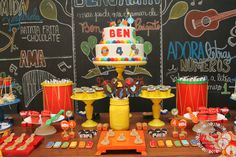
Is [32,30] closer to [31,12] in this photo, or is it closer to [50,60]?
[31,12]

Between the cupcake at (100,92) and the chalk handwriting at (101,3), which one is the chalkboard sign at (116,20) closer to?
the chalk handwriting at (101,3)

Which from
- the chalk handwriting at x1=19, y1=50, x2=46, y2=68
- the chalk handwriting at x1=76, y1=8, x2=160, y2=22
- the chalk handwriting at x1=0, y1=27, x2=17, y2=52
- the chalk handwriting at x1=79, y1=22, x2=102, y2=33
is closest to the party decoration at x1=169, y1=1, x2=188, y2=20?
the chalk handwriting at x1=76, y1=8, x2=160, y2=22

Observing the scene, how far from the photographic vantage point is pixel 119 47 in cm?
160

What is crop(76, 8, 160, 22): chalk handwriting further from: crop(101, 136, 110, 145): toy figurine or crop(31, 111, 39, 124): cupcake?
crop(101, 136, 110, 145): toy figurine

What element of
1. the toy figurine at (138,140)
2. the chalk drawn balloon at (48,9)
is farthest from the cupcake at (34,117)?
the chalk drawn balloon at (48,9)

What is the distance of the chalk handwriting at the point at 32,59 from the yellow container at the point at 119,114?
1114 mm

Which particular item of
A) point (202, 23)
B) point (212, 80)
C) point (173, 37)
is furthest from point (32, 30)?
point (212, 80)

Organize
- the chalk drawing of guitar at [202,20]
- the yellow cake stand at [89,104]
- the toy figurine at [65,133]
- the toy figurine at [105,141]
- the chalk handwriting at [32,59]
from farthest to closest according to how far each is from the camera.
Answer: the chalk handwriting at [32,59] → the chalk drawing of guitar at [202,20] → the yellow cake stand at [89,104] → the toy figurine at [65,133] → the toy figurine at [105,141]

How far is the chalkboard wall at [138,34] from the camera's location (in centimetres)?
235

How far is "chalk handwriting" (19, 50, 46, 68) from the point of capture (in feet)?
7.98

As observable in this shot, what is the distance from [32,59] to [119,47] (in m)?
1.18

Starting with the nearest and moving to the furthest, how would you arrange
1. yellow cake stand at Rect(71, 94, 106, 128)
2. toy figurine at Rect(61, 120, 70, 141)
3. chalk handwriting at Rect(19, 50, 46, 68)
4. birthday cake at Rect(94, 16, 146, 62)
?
1. toy figurine at Rect(61, 120, 70, 141)
2. birthday cake at Rect(94, 16, 146, 62)
3. yellow cake stand at Rect(71, 94, 106, 128)
4. chalk handwriting at Rect(19, 50, 46, 68)

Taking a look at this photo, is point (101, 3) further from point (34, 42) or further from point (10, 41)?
point (10, 41)

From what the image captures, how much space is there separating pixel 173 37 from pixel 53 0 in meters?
1.18
